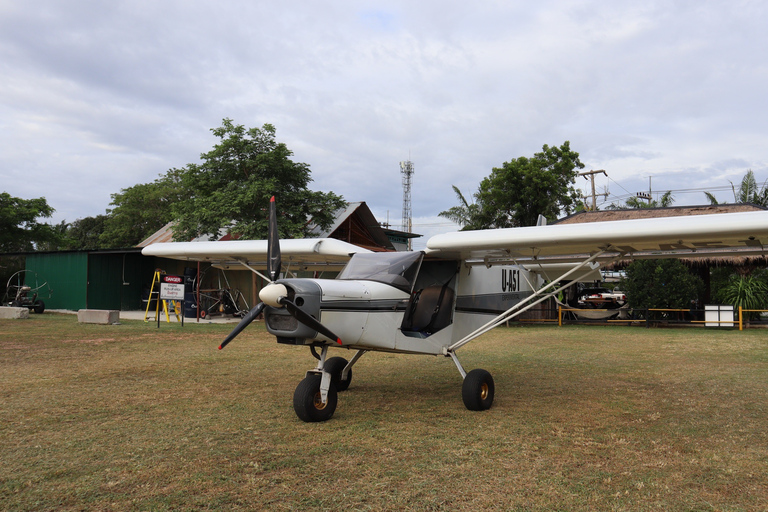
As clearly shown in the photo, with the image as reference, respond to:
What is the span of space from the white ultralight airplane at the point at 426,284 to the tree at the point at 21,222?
2614 cm

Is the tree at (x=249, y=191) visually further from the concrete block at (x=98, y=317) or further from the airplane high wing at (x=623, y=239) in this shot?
the airplane high wing at (x=623, y=239)

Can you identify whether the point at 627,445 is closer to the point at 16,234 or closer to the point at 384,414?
the point at 384,414

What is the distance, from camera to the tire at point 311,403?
230 inches

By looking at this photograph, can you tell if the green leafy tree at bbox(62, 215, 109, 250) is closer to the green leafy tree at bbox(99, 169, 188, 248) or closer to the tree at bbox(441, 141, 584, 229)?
the green leafy tree at bbox(99, 169, 188, 248)

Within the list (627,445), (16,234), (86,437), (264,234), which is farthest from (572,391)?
(16,234)

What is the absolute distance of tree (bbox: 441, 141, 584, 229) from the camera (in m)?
30.0

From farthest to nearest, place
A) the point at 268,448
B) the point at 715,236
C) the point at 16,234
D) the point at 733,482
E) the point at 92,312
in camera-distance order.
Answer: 1. the point at 16,234
2. the point at 92,312
3. the point at 715,236
4. the point at 268,448
5. the point at 733,482

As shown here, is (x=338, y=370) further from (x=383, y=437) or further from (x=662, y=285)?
(x=662, y=285)

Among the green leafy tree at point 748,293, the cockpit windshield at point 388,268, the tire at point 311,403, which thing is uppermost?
the cockpit windshield at point 388,268

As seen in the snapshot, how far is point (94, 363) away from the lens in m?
10.1

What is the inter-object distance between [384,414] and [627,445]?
268cm

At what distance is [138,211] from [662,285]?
1566 inches

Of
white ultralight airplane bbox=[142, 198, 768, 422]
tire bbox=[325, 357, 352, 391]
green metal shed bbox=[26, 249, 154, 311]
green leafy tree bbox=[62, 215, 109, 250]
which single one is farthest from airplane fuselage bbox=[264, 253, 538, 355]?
green leafy tree bbox=[62, 215, 109, 250]

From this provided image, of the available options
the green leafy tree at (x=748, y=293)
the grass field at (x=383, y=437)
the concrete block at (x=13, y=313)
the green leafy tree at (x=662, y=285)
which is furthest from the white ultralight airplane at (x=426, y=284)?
the green leafy tree at (x=748, y=293)
